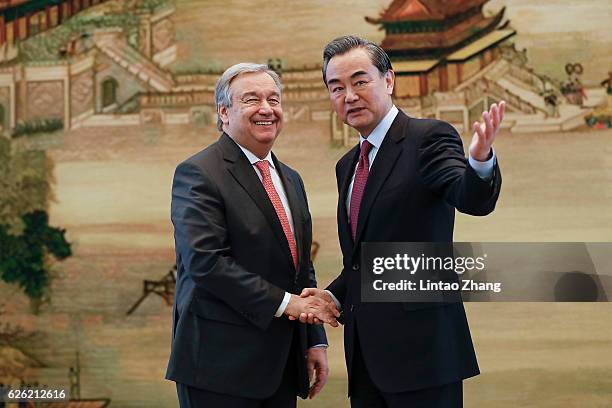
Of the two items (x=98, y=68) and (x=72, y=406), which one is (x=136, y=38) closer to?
(x=98, y=68)

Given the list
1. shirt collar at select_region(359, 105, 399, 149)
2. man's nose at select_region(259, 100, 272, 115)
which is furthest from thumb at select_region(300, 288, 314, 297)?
man's nose at select_region(259, 100, 272, 115)

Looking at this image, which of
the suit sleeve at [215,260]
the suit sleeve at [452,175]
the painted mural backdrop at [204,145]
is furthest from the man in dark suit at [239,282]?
the painted mural backdrop at [204,145]

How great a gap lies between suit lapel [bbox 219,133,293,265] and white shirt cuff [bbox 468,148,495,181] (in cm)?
85

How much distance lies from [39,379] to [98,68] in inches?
93.9

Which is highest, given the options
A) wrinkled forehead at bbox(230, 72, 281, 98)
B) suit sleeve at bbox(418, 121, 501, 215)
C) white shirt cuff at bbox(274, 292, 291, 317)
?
wrinkled forehead at bbox(230, 72, 281, 98)

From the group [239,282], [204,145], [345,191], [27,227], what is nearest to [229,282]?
[239,282]

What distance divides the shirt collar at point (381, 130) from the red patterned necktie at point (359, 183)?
0.10ft

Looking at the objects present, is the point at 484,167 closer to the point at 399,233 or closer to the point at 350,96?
the point at 399,233

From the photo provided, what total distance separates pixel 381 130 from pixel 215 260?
30.9 inches

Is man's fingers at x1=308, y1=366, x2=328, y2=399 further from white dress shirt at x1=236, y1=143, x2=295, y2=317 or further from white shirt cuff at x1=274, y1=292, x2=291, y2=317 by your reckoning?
white dress shirt at x1=236, y1=143, x2=295, y2=317

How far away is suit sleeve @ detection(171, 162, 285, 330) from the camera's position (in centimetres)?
262

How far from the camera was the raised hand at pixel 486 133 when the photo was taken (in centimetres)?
216

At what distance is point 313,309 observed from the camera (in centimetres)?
273

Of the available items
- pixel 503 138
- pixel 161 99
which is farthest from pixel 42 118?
pixel 503 138
